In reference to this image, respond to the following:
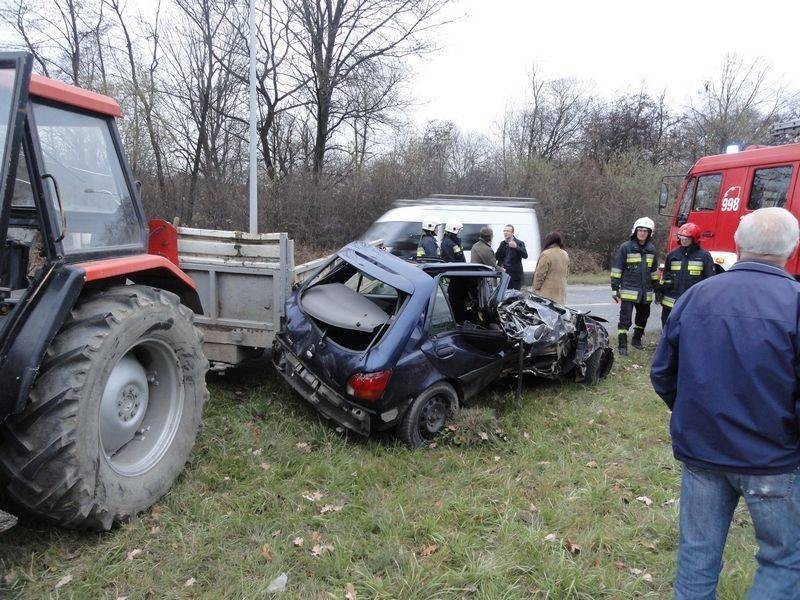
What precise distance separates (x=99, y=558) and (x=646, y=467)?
3804 millimetres

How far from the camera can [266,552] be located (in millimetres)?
3047

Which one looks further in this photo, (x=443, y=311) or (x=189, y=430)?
(x=443, y=311)

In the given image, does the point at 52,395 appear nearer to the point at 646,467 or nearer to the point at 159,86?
the point at 646,467

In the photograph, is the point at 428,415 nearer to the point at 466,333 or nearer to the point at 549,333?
the point at 466,333

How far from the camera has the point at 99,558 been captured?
9.38 feet

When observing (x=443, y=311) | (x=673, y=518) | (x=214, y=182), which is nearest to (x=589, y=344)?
(x=443, y=311)

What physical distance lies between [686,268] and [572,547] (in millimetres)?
5088

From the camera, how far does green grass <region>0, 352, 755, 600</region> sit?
2.85 m

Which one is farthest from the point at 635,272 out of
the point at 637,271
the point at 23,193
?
the point at 23,193

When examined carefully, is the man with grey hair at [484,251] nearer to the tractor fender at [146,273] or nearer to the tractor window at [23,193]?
the tractor fender at [146,273]

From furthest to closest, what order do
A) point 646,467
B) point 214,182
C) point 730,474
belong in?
point 214,182 → point 646,467 → point 730,474

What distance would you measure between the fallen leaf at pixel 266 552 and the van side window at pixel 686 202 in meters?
8.77

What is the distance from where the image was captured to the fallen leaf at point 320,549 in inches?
122

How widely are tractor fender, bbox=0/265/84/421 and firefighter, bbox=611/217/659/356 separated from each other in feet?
22.4
